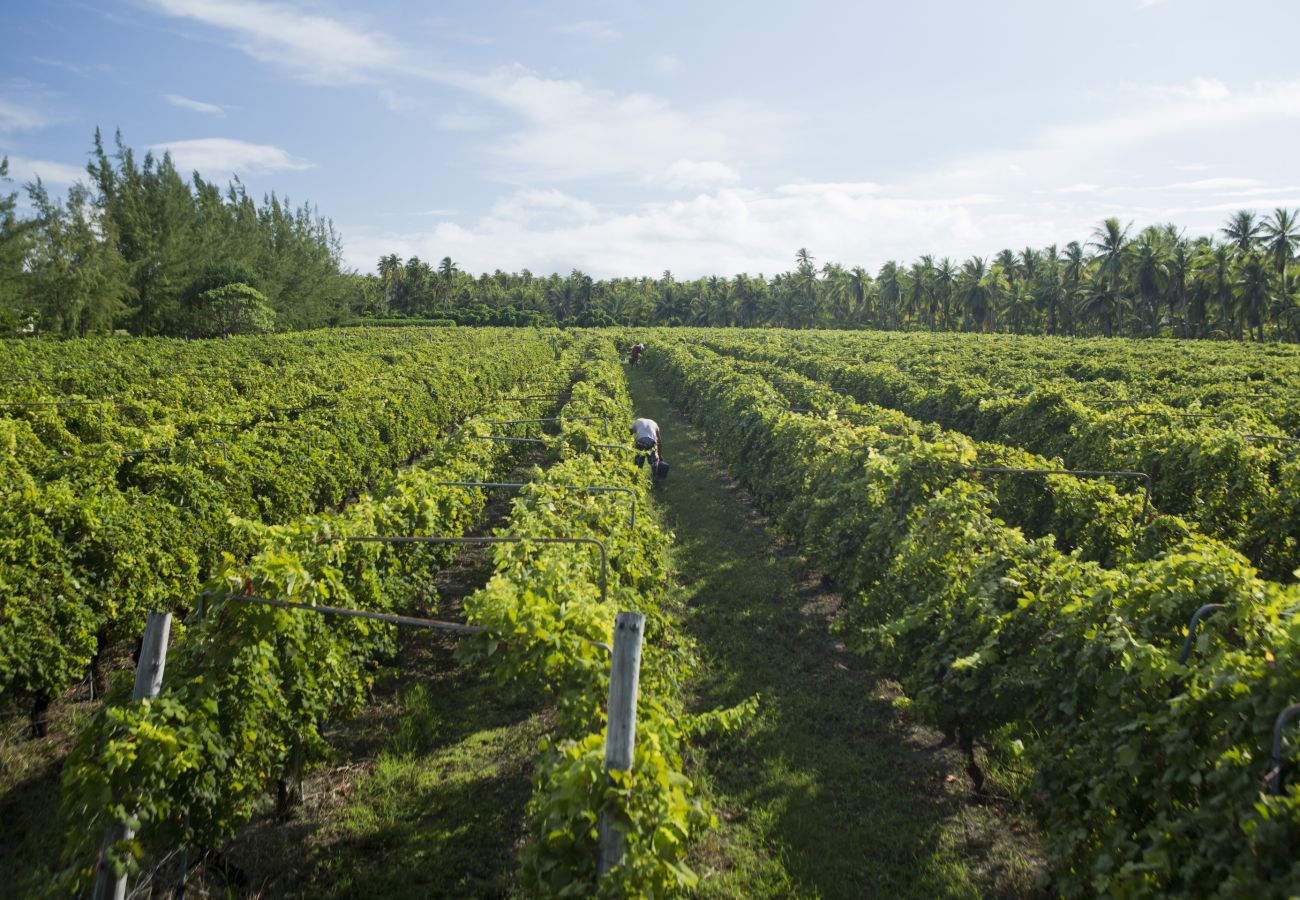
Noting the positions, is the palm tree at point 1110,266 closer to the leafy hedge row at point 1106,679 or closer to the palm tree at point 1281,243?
the palm tree at point 1281,243

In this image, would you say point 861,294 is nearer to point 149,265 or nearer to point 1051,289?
point 1051,289

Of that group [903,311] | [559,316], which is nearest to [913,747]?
[903,311]

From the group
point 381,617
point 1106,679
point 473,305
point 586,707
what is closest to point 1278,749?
point 1106,679

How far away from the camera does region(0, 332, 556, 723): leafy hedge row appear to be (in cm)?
761

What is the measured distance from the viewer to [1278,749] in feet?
11.3

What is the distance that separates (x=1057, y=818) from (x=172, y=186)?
78.5 metres

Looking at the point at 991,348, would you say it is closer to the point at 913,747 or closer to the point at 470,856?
the point at 913,747

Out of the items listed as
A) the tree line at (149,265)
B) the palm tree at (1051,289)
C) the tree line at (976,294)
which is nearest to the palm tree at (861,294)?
the tree line at (976,294)

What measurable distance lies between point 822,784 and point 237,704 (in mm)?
5184

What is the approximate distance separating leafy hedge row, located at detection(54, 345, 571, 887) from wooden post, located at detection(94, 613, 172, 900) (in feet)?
0.22

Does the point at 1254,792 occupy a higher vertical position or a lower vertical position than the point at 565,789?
higher

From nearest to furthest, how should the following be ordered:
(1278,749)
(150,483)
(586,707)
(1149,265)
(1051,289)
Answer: (1278,749)
(586,707)
(150,483)
(1149,265)
(1051,289)

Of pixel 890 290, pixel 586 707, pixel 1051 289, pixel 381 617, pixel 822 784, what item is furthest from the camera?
pixel 890 290

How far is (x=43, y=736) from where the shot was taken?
7.77 m
